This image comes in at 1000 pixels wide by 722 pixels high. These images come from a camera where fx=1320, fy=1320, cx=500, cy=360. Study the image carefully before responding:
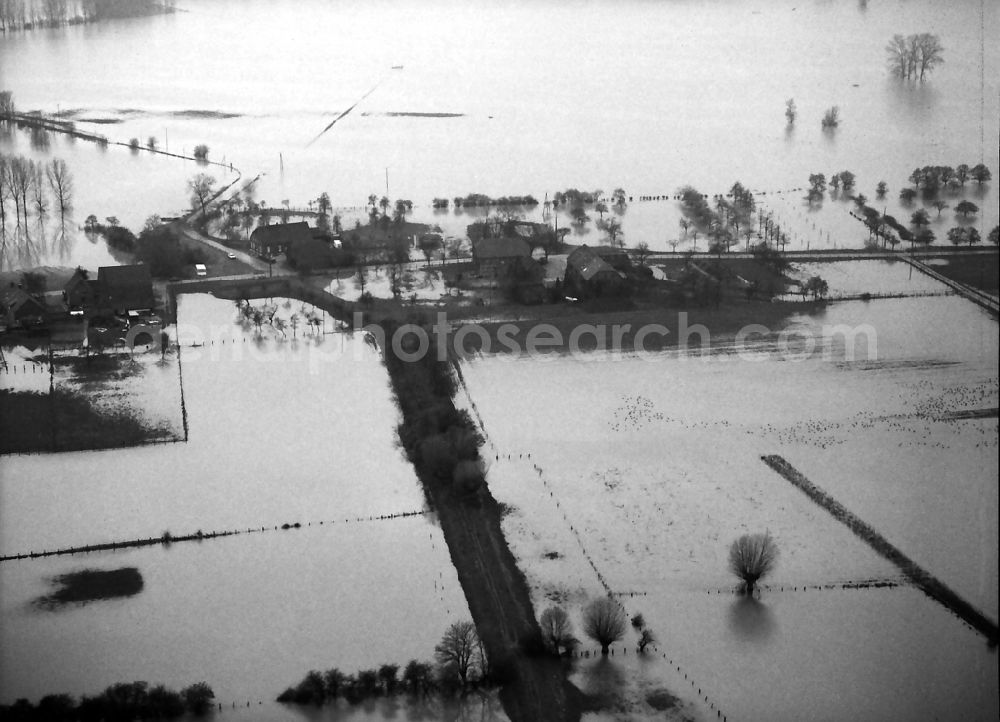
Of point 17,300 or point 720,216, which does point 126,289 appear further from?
point 720,216

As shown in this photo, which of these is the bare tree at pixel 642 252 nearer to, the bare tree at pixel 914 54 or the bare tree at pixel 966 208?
the bare tree at pixel 966 208

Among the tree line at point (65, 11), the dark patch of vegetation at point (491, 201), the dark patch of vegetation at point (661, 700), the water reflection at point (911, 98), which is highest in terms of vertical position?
the tree line at point (65, 11)

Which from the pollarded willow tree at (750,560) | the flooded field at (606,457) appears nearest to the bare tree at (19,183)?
the flooded field at (606,457)

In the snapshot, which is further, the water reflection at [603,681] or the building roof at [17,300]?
the building roof at [17,300]

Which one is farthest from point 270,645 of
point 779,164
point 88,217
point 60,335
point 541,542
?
point 779,164

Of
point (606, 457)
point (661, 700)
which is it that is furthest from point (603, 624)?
point (606, 457)

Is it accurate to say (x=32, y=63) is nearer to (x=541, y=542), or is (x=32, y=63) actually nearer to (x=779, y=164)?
(x=779, y=164)

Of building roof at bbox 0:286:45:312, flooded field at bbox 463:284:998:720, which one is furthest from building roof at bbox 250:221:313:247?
flooded field at bbox 463:284:998:720
